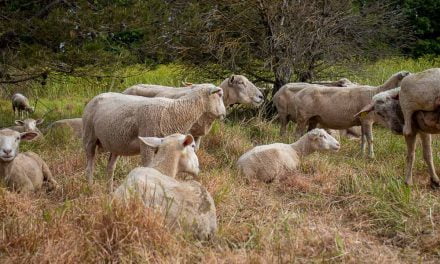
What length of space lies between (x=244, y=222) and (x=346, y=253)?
121 cm

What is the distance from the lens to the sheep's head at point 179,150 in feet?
19.2

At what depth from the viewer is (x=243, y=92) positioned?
420 inches

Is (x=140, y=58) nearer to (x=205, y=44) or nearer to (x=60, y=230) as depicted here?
(x=205, y=44)

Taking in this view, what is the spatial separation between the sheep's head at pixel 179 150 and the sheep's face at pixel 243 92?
4708mm

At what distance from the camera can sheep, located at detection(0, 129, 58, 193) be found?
689 cm

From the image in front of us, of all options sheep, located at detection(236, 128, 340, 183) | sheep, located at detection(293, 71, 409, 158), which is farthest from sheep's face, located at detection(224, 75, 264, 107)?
sheep, located at detection(236, 128, 340, 183)

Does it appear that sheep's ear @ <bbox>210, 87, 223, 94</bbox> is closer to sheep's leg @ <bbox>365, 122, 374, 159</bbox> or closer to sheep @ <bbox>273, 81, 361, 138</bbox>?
sheep's leg @ <bbox>365, 122, 374, 159</bbox>

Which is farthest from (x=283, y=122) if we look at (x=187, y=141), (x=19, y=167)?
(x=187, y=141)

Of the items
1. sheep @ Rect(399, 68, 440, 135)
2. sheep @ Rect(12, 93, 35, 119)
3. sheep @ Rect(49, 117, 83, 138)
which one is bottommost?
sheep @ Rect(12, 93, 35, 119)

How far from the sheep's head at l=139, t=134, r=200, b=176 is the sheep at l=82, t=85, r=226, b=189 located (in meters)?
0.66

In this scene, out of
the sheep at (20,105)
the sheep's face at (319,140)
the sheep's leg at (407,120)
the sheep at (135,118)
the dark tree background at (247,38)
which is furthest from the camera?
the sheep at (20,105)

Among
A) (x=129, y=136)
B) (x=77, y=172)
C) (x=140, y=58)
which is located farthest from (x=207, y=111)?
(x=140, y=58)

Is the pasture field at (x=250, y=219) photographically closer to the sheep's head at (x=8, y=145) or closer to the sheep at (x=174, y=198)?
the sheep at (x=174, y=198)

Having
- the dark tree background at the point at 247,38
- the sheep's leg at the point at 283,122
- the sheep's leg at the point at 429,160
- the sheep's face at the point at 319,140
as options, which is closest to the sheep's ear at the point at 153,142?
the sheep's leg at the point at 429,160
